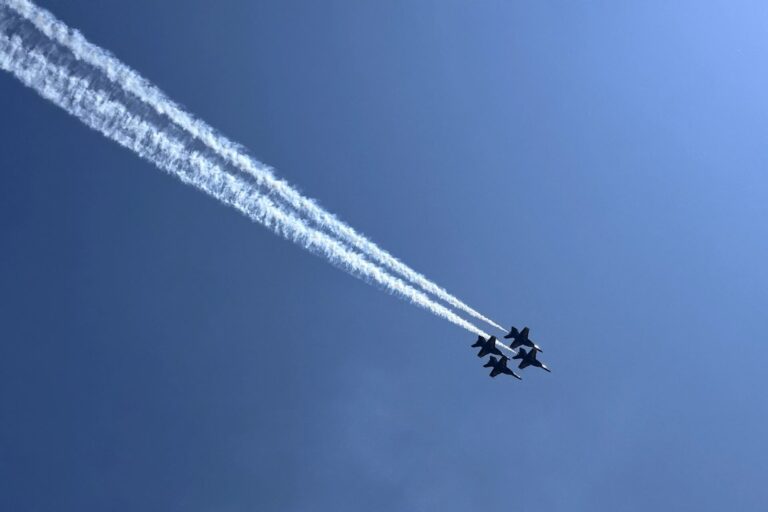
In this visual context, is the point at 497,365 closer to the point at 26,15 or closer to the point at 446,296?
the point at 446,296

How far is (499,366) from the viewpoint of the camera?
4444 cm

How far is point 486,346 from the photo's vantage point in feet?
144

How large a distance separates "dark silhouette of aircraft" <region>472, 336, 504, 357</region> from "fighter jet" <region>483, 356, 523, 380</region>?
498 mm

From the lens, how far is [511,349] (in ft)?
147

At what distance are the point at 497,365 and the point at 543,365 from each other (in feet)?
8.92

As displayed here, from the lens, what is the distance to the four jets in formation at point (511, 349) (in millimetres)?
43938

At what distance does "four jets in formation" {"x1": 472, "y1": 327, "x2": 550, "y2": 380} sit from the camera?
144 feet

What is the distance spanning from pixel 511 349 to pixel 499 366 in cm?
119

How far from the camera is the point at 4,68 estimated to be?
23562 mm

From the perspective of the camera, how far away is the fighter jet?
44.4 meters

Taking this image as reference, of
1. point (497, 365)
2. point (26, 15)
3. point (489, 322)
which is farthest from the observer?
point (497, 365)

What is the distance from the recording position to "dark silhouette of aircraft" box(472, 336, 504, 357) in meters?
43.7

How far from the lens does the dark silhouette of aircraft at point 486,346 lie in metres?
43.7

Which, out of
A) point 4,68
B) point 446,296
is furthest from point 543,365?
point 4,68
